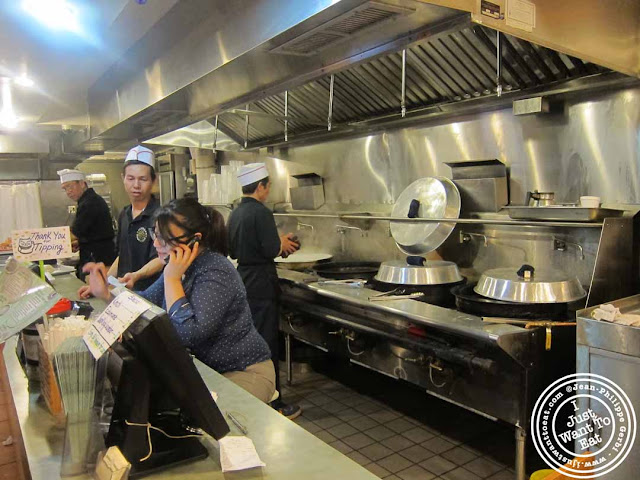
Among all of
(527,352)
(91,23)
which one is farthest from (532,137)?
(91,23)

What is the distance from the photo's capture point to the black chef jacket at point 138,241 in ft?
9.77

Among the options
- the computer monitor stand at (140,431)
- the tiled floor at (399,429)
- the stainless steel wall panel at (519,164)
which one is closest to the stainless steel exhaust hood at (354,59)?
the stainless steel wall panel at (519,164)

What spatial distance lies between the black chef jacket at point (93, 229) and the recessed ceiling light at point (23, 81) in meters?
1.56

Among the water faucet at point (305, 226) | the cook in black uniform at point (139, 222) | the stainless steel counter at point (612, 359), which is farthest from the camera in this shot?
the water faucet at point (305, 226)

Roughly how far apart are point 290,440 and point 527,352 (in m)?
1.46

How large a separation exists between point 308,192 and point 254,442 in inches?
146

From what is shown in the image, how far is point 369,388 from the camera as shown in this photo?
3.91m

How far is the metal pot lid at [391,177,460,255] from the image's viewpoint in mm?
3277

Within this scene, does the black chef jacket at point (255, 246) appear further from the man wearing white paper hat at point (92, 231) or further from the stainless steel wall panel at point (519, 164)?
the man wearing white paper hat at point (92, 231)

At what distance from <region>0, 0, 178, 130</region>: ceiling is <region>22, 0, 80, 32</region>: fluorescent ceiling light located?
0.08 feet

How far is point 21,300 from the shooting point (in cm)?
125

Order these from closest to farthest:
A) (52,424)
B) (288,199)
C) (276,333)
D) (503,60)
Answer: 1. (52,424)
2. (503,60)
3. (276,333)
4. (288,199)

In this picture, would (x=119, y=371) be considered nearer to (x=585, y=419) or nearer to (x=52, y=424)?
(x=52, y=424)

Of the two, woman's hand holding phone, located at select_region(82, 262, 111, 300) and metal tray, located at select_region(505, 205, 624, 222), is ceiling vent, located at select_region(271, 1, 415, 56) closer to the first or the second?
woman's hand holding phone, located at select_region(82, 262, 111, 300)
